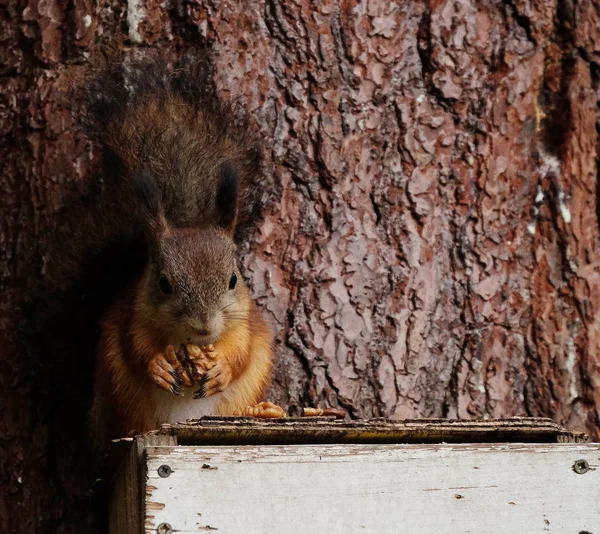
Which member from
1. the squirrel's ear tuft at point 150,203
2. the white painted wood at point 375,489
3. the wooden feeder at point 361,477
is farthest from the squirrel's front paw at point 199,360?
the white painted wood at point 375,489

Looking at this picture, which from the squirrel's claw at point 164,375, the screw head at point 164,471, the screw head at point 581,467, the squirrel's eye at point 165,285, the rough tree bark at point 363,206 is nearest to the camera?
the screw head at point 164,471

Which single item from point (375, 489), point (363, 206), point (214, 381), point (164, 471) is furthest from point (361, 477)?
point (363, 206)

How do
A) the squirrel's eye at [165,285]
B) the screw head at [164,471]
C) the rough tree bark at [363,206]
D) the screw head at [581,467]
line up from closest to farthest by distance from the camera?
the screw head at [164,471]
the screw head at [581,467]
the squirrel's eye at [165,285]
the rough tree bark at [363,206]

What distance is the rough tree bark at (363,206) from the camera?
1999 mm

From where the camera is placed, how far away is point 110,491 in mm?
1747

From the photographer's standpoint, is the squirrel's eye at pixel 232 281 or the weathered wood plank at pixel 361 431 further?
the squirrel's eye at pixel 232 281

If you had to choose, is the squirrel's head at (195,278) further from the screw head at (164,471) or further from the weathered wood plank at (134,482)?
the screw head at (164,471)

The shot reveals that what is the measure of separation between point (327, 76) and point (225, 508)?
102 centimetres

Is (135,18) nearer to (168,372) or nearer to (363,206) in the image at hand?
(363,206)

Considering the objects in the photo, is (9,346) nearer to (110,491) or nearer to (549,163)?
(110,491)

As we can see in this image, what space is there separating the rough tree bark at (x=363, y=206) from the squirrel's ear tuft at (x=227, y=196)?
11 cm

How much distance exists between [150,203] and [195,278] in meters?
0.15

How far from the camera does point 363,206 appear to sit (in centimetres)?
203

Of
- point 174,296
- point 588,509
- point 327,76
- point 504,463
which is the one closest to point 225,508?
point 504,463
